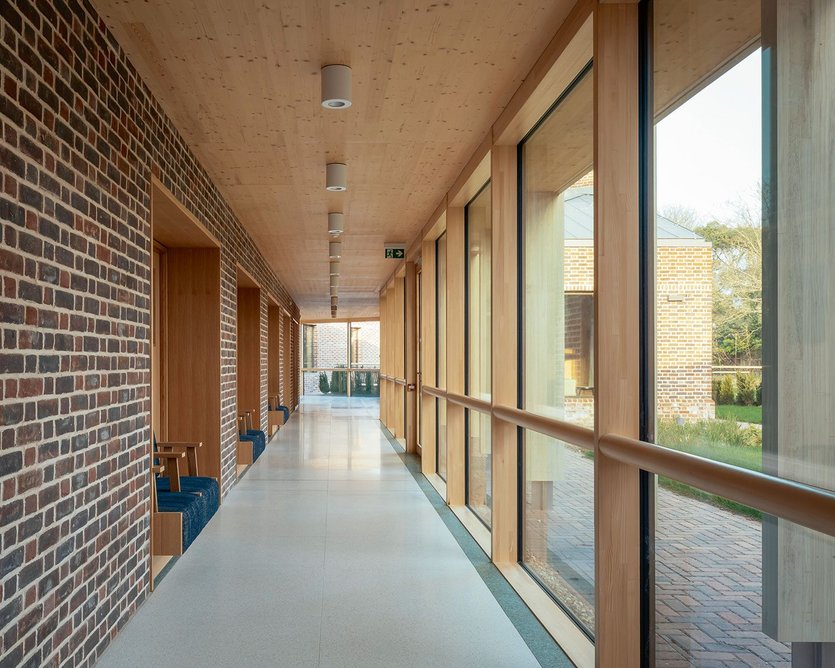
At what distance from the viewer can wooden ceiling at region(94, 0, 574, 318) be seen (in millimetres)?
3092

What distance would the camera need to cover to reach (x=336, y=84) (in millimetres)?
3586

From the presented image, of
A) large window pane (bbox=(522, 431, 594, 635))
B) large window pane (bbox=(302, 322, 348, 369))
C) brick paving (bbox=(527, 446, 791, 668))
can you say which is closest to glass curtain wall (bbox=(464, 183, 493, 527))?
large window pane (bbox=(522, 431, 594, 635))

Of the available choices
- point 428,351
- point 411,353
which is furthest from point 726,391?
point 411,353

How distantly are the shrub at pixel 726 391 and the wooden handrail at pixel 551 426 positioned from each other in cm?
81

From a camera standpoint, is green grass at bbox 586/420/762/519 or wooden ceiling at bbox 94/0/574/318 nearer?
green grass at bbox 586/420/762/519

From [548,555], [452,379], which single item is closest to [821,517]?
[548,555]

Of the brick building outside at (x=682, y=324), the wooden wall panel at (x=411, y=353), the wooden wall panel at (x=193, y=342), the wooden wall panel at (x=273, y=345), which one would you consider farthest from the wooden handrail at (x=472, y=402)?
the wooden wall panel at (x=273, y=345)

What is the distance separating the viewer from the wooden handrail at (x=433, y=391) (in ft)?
22.3

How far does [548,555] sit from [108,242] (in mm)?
2739

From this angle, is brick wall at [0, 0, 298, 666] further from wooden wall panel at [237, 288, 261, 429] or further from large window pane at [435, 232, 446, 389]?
wooden wall panel at [237, 288, 261, 429]

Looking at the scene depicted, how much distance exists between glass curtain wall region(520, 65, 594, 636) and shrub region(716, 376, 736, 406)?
3.34ft

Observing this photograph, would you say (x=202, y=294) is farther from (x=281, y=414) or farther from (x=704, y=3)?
(x=281, y=414)

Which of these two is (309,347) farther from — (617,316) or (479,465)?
(617,316)

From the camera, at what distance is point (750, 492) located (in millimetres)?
1725
